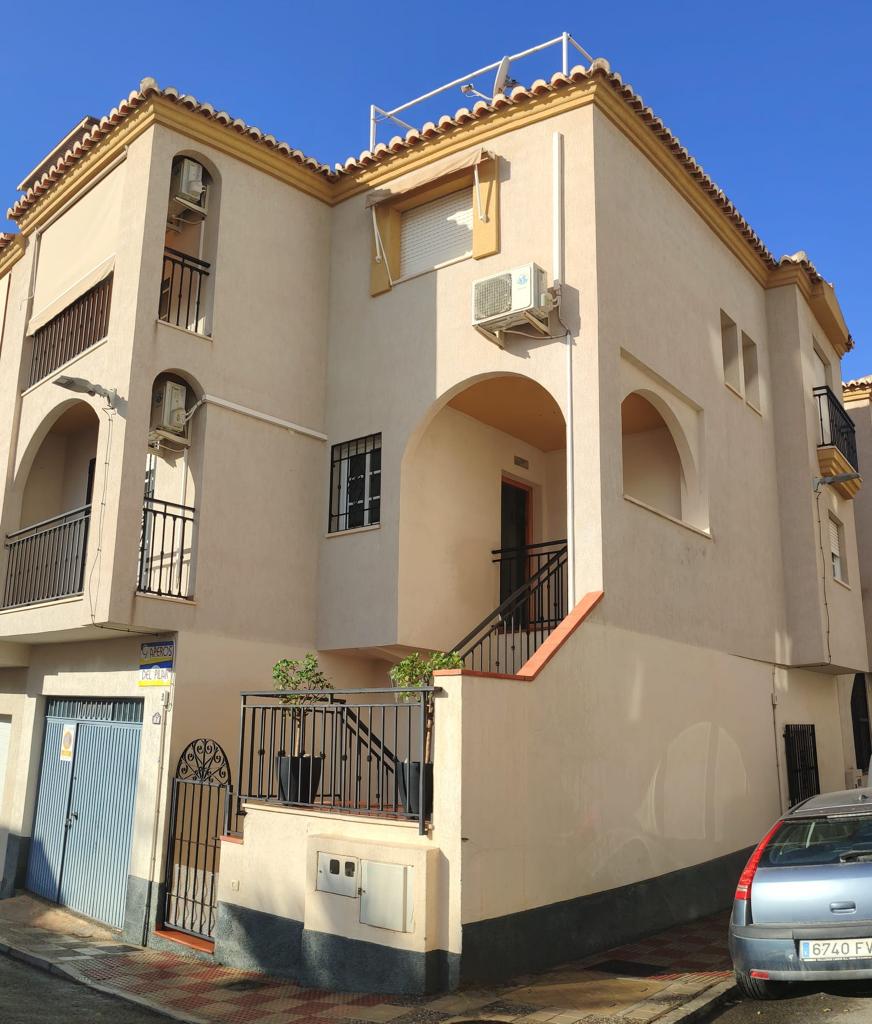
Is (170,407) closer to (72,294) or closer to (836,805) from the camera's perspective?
(72,294)

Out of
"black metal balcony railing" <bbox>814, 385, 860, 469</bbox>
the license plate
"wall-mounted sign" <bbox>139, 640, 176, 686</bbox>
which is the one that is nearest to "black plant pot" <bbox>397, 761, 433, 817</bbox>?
the license plate

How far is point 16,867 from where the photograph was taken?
12.7 meters

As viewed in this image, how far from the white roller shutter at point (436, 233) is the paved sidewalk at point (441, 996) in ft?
26.4

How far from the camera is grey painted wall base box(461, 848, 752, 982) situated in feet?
24.9

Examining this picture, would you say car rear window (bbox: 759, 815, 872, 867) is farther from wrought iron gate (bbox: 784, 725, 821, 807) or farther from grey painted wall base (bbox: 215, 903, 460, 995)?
wrought iron gate (bbox: 784, 725, 821, 807)

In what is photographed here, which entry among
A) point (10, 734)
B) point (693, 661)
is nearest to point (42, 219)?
point (10, 734)

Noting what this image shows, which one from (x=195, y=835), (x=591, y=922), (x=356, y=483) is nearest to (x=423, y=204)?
(x=356, y=483)

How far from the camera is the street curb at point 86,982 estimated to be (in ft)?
24.3

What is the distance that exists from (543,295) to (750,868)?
6.17 m

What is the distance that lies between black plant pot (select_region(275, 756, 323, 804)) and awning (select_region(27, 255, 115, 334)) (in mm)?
6790

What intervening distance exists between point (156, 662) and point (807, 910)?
23.4ft

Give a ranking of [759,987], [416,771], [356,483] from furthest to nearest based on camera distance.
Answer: [356,483] → [416,771] → [759,987]

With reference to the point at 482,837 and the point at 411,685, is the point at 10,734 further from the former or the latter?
the point at 482,837

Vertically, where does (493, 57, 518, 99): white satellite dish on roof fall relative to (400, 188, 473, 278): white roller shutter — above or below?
above
